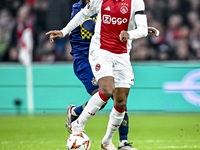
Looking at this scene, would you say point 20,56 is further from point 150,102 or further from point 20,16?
point 150,102

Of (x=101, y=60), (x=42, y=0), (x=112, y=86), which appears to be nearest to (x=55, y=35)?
(x=101, y=60)

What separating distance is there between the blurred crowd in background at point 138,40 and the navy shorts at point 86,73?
20.1ft

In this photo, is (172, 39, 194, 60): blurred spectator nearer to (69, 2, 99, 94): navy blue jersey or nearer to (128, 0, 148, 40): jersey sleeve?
(69, 2, 99, 94): navy blue jersey

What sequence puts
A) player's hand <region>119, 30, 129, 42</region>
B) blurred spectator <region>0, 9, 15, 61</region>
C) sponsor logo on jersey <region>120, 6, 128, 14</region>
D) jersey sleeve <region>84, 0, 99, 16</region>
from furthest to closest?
blurred spectator <region>0, 9, 15, 61</region>, jersey sleeve <region>84, 0, 99, 16</region>, sponsor logo on jersey <region>120, 6, 128, 14</region>, player's hand <region>119, 30, 129, 42</region>

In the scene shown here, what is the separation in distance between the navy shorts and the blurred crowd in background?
6.12 meters

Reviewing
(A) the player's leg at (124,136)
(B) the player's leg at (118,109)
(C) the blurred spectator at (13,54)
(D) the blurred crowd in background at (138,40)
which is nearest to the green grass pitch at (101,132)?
(A) the player's leg at (124,136)

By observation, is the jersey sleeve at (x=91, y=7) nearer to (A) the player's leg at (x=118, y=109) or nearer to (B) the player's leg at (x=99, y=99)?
(B) the player's leg at (x=99, y=99)

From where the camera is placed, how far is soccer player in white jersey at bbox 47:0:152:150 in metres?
5.30

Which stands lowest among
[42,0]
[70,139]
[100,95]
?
[70,139]

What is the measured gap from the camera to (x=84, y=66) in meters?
6.45

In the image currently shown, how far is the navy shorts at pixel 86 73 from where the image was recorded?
20.7 feet

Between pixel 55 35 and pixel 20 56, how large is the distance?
7496 millimetres

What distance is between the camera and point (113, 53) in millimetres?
5410

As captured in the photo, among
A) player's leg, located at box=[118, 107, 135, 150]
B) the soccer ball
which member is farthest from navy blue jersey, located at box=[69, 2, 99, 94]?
the soccer ball
